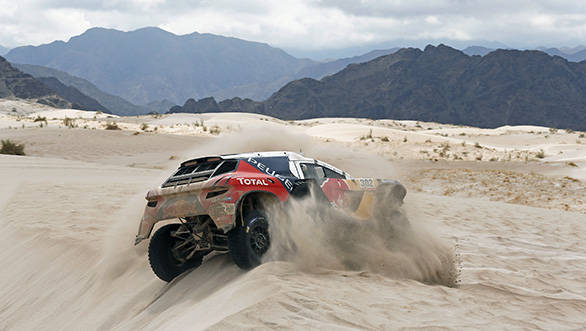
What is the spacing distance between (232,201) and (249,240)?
491 mm

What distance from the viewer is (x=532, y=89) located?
133m

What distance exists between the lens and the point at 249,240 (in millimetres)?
6273

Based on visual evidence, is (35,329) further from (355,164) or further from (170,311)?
(355,164)

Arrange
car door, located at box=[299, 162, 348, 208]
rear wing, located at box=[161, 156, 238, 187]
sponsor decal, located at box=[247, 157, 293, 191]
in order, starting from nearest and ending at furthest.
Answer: rear wing, located at box=[161, 156, 238, 187], sponsor decal, located at box=[247, 157, 293, 191], car door, located at box=[299, 162, 348, 208]

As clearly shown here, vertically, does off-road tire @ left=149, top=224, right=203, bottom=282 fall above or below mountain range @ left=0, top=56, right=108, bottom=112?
below

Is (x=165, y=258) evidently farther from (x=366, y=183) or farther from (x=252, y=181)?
(x=366, y=183)

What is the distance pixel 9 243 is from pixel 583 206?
54.9 ft

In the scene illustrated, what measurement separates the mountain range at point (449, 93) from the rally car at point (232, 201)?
124 meters

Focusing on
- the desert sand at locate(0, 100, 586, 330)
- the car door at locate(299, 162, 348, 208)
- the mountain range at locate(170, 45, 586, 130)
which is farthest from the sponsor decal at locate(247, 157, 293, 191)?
the mountain range at locate(170, 45, 586, 130)

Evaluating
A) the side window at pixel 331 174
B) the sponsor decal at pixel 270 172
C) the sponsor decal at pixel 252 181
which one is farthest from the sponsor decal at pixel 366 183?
the sponsor decal at pixel 252 181

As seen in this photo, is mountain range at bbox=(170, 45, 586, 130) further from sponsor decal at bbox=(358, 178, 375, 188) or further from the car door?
the car door

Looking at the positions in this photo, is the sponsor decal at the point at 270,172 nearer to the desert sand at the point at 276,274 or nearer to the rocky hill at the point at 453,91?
the desert sand at the point at 276,274

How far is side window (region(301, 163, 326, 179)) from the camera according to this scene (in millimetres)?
7477

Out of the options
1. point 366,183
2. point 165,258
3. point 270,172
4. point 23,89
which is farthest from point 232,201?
point 23,89
